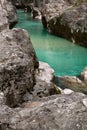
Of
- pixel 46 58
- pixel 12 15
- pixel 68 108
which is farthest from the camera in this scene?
pixel 12 15

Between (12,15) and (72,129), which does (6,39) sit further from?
(12,15)

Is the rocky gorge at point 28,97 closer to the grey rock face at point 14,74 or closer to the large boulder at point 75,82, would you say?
the grey rock face at point 14,74

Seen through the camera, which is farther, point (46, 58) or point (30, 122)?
point (46, 58)

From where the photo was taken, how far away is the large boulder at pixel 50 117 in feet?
20.5

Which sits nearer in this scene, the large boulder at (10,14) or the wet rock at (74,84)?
the wet rock at (74,84)

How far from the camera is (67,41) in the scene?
35906mm

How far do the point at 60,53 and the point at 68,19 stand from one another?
30.7ft

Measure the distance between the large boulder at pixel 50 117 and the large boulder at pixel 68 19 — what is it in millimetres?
27490

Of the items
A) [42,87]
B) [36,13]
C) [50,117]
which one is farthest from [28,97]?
[36,13]

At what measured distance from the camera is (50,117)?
644 centimetres

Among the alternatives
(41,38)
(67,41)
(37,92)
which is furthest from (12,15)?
(37,92)

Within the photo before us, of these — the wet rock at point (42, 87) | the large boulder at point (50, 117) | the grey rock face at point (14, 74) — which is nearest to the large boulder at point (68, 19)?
the wet rock at point (42, 87)

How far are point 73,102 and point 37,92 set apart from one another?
5379 millimetres

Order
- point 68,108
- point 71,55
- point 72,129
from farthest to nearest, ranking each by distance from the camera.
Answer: point 71,55 < point 68,108 < point 72,129
